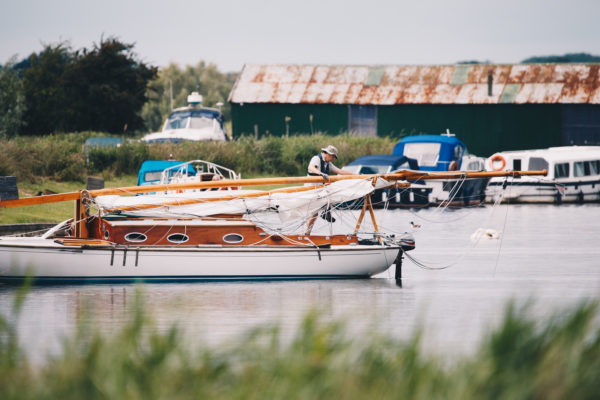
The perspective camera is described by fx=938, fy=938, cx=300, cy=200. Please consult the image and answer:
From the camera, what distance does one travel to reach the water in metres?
12.9

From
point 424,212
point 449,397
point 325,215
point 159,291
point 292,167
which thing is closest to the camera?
point 449,397

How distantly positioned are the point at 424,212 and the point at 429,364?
87.4 feet

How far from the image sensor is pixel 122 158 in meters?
38.1

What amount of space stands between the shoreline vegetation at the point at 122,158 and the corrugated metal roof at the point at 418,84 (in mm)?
11812

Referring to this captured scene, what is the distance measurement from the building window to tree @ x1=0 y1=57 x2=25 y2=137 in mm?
19743

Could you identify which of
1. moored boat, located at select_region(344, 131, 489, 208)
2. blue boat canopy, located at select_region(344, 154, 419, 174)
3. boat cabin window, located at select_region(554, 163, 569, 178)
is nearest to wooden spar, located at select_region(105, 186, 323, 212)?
moored boat, located at select_region(344, 131, 489, 208)

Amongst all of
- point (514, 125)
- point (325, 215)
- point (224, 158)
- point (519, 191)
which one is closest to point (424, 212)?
point (519, 191)

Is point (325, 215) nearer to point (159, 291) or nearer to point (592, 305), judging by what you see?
point (159, 291)

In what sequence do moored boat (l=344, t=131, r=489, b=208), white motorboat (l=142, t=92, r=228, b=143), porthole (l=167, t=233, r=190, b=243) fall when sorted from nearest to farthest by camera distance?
porthole (l=167, t=233, r=190, b=243)
moored boat (l=344, t=131, r=489, b=208)
white motorboat (l=142, t=92, r=228, b=143)

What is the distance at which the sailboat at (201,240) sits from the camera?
56.2ft

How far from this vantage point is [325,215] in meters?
18.7

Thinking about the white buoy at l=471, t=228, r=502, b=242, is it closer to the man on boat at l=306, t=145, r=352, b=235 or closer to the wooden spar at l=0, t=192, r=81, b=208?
the man on boat at l=306, t=145, r=352, b=235

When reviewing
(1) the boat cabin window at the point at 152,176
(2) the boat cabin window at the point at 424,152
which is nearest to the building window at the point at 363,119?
(2) the boat cabin window at the point at 424,152

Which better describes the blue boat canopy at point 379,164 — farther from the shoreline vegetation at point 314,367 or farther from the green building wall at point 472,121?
the shoreline vegetation at point 314,367
